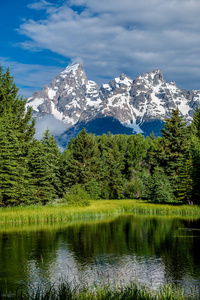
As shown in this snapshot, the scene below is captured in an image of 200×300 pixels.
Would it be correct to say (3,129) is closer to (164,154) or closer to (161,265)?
(161,265)

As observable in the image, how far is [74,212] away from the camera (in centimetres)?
4506

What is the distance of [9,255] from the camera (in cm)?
2381

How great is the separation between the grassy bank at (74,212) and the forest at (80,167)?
3805 millimetres

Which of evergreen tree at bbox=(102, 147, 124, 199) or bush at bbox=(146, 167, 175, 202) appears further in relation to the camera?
evergreen tree at bbox=(102, 147, 124, 199)

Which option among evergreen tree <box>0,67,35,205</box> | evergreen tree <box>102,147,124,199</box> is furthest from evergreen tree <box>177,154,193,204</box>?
evergreen tree <box>0,67,35,205</box>

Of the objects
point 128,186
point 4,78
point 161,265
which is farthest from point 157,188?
point 161,265

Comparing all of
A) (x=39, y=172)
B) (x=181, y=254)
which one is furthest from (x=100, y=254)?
(x=39, y=172)

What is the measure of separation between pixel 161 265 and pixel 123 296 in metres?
9.14

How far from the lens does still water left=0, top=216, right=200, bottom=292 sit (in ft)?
61.7

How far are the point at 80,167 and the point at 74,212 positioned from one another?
32.6 m

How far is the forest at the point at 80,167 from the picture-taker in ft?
153

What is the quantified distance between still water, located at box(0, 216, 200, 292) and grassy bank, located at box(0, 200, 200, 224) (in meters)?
3.33

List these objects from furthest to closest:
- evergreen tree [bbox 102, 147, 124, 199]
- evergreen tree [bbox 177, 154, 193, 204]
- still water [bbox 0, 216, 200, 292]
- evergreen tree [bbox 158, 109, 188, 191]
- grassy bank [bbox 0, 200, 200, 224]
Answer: evergreen tree [bbox 102, 147, 124, 199]
evergreen tree [bbox 158, 109, 188, 191]
evergreen tree [bbox 177, 154, 193, 204]
grassy bank [bbox 0, 200, 200, 224]
still water [bbox 0, 216, 200, 292]

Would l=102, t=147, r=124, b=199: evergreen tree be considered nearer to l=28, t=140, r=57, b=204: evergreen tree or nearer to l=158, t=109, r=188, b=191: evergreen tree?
l=158, t=109, r=188, b=191: evergreen tree
